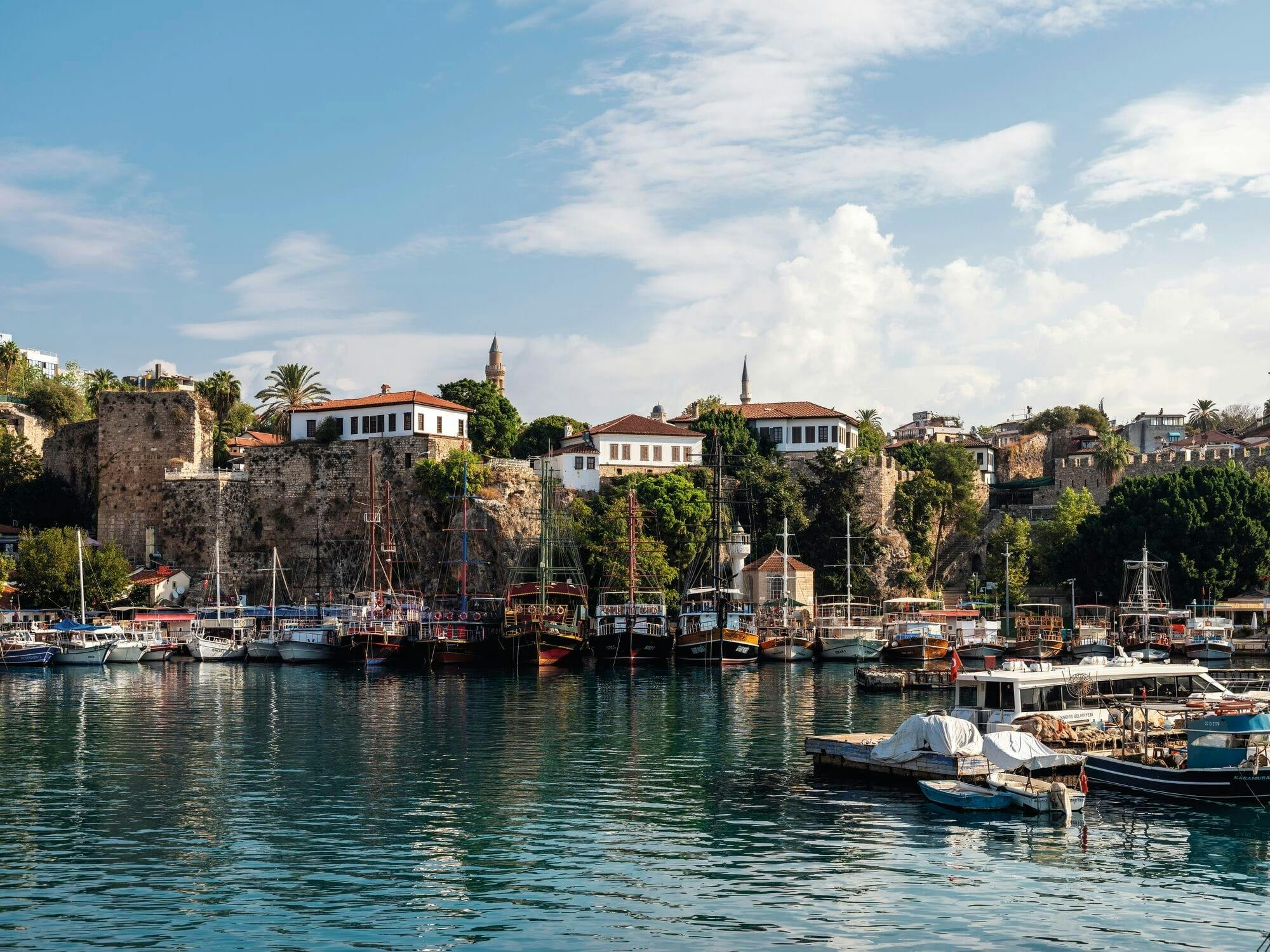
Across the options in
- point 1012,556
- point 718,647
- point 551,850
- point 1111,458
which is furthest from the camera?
point 1111,458

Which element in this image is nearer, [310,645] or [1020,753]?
[1020,753]

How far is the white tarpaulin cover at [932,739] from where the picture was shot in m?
30.4

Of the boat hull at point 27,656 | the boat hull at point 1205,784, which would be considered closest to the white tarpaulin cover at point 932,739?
the boat hull at point 1205,784

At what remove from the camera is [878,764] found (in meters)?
31.3

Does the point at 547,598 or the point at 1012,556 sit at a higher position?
the point at 1012,556

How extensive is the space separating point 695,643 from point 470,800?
4117 cm

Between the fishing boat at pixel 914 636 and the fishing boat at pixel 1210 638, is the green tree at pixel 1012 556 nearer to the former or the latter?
the fishing boat at pixel 914 636

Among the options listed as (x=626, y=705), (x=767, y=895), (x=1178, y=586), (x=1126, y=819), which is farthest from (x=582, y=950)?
(x=1178, y=586)

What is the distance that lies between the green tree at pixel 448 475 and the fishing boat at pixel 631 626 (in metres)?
11.3

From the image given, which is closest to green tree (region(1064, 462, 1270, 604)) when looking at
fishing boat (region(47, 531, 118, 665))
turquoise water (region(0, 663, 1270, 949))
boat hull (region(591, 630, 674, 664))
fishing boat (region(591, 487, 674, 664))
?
fishing boat (region(591, 487, 674, 664))

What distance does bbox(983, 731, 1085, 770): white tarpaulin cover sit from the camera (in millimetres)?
29688

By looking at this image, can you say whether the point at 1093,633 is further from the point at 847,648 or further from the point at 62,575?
the point at 62,575

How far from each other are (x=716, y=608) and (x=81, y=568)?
121 feet

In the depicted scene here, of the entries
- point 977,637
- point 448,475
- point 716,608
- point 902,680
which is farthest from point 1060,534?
point 902,680
